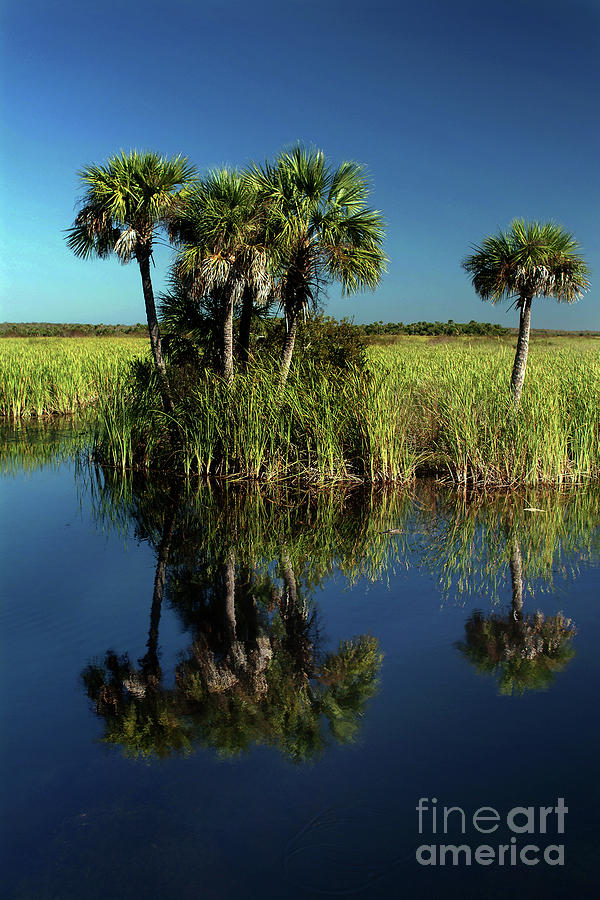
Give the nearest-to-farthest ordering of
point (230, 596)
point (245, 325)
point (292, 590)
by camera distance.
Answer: point (230, 596)
point (292, 590)
point (245, 325)

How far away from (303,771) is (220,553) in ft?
15.9

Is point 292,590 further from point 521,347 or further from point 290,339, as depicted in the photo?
point 290,339

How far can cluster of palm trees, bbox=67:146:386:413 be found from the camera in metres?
13.1

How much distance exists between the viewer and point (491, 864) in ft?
11.7

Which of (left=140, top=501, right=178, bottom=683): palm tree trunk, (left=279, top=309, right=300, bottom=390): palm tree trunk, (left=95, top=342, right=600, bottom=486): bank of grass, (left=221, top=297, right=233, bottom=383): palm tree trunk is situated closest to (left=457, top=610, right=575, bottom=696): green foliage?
(left=140, top=501, right=178, bottom=683): palm tree trunk

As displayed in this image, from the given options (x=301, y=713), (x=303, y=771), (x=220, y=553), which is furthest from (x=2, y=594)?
(x=303, y=771)

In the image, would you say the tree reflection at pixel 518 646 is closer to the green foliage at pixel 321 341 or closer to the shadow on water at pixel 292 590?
the shadow on water at pixel 292 590

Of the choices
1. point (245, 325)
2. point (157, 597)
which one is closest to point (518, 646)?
point (157, 597)

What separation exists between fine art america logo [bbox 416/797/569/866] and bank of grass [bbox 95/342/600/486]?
8.77m

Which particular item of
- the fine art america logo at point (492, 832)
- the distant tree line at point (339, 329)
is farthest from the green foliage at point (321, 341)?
the fine art america logo at point (492, 832)

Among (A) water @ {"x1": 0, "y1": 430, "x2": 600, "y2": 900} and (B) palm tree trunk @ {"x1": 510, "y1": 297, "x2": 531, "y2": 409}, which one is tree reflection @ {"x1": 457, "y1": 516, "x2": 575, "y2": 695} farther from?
(B) palm tree trunk @ {"x1": 510, "y1": 297, "x2": 531, "y2": 409}

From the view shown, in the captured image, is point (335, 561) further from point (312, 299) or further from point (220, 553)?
point (312, 299)

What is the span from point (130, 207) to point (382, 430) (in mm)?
7011

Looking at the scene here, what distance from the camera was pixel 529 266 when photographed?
11.8 meters
